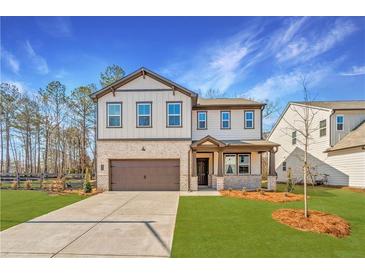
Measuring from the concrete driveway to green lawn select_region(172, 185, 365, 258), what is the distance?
54 cm

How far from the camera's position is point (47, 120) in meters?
28.5

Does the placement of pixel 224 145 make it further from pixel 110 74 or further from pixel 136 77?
pixel 110 74

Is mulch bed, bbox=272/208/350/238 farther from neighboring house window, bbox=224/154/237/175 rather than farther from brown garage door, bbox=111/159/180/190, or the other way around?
neighboring house window, bbox=224/154/237/175

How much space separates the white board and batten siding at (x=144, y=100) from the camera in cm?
1499

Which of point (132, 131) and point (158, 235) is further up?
point (132, 131)

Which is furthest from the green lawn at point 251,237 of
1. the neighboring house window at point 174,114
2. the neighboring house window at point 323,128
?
the neighboring house window at point 323,128

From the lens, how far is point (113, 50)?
35.4 ft

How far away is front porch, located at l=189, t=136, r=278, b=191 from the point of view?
1455 cm

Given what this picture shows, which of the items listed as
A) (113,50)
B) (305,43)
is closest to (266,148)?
(305,43)

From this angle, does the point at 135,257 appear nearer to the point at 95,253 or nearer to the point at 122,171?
the point at 95,253

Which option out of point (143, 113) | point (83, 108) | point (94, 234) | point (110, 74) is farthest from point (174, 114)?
point (83, 108)

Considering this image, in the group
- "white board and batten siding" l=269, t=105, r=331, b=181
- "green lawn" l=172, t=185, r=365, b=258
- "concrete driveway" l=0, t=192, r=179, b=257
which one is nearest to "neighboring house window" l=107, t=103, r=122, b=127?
"concrete driveway" l=0, t=192, r=179, b=257

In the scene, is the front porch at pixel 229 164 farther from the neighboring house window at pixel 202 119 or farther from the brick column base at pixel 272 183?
the neighboring house window at pixel 202 119

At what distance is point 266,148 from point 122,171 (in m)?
9.72
